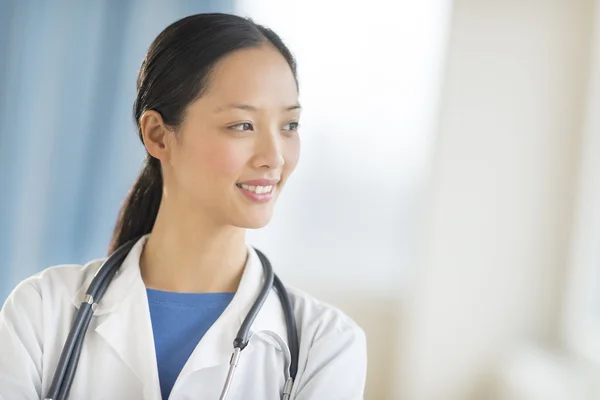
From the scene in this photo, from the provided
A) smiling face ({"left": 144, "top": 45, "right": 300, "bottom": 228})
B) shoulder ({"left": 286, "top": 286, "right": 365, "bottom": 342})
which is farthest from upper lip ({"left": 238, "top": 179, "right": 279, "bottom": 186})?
shoulder ({"left": 286, "top": 286, "right": 365, "bottom": 342})

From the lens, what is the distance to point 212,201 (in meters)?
1.23

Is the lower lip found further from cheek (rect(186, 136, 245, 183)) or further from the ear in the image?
the ear

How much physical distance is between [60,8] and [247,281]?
1049mm

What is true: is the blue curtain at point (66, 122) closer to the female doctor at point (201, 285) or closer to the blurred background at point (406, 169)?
the blurred background at point (406, 169)

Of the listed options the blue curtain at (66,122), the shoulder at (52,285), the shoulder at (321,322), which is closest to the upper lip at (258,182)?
the shoulder at (321,322)

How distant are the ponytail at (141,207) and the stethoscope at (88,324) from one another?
0.31 ft

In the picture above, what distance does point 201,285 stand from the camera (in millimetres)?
1286

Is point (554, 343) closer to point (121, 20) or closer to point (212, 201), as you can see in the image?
point (212, 201)

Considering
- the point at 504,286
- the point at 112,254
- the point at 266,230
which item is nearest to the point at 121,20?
the point at 266,230

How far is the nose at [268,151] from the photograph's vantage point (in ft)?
3.92

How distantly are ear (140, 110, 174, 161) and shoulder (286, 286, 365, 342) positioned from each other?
0.36 m

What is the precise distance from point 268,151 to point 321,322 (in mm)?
309

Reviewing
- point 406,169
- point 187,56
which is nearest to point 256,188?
point 187,56

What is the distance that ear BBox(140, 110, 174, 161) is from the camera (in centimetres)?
126
